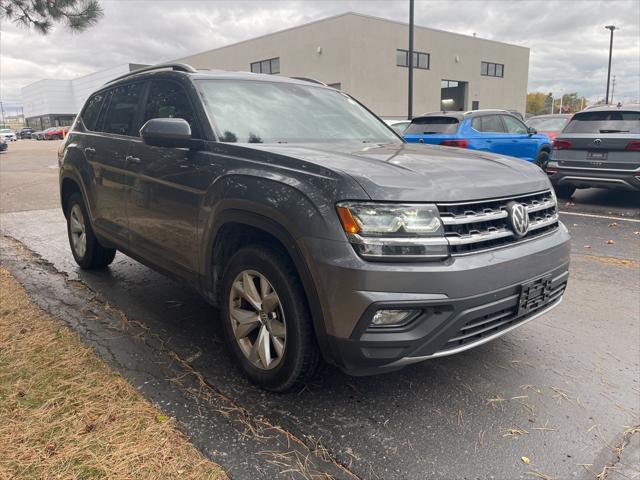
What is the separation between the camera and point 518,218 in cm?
271

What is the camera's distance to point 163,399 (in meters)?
2.84

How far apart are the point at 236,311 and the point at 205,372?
0.47 metres

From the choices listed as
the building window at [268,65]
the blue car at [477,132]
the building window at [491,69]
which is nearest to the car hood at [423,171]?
the blue car at [477,132]

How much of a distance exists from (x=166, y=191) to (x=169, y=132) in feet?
1.60

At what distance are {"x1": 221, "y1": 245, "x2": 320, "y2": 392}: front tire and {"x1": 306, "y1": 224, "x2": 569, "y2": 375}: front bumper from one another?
20cm

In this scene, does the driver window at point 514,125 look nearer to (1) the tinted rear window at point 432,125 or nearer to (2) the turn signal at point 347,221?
(1) the tinted rear window at point 432,125

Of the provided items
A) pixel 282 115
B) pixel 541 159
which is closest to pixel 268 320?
pixel 282 115

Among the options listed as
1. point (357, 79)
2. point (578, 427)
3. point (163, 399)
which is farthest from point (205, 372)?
point (357, 79)

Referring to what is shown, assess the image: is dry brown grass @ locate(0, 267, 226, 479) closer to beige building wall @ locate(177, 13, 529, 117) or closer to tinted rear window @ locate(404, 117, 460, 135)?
tinted rear window @ locate(404, 117, 460, 135)

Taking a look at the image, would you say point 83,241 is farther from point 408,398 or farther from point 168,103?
point 408,398

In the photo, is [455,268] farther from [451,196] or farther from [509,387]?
[509,387]

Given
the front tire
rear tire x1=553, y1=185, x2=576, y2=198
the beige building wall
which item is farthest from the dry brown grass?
the beige building wall

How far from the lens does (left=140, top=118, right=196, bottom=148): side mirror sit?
3139mm

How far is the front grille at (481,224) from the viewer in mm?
2420
